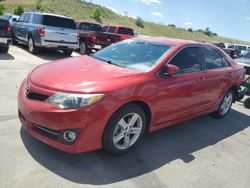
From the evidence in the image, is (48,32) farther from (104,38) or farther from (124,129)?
(124,129)

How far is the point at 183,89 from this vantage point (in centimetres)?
477

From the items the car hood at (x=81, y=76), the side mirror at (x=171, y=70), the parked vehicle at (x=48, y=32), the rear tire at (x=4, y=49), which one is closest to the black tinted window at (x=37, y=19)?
the parked vehicle at (x=48, y=32)

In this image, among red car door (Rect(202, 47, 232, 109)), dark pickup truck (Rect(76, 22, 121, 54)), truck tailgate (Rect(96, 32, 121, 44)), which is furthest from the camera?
truck tailgate (Rect(96, 32, 121, 44))

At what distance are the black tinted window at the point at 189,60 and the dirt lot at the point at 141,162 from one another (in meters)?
1.16

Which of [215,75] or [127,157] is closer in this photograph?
[127,157]

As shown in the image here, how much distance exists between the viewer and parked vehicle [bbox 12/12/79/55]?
12171 millimetres

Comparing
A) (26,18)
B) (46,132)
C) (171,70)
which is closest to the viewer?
(46,132)

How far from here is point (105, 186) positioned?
11.0 ft

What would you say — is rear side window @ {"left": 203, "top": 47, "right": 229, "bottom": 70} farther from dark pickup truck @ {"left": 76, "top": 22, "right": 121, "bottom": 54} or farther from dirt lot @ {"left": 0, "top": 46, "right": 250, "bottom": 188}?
dark pickup truck @ {"left": 76, "top": 22, "right": 121, "bottom": 54}

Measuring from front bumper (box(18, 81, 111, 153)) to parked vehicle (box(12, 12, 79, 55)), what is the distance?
8.95 m

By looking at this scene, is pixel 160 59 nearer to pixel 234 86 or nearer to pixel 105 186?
pixel 105 186

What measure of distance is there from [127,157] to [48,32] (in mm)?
9281

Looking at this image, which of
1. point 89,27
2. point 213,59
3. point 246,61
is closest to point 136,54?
point 213,59

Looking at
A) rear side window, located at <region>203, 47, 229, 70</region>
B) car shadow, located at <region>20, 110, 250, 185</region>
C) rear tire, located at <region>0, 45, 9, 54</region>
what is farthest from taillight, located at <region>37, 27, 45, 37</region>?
car shadow, located at <region>20, 110, 250, 185</region>
